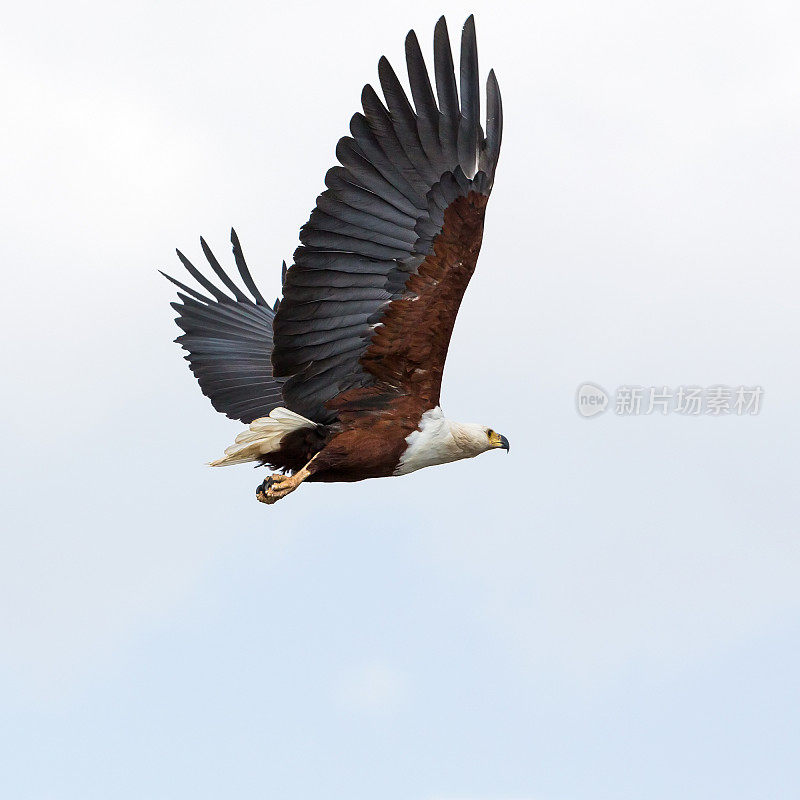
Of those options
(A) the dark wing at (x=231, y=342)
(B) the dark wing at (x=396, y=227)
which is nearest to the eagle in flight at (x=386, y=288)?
(B) the dark wing at (x=396, y=227)

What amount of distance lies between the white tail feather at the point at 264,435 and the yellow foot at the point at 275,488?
40 cm

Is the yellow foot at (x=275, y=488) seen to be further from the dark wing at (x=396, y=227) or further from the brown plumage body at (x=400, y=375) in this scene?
the dark wing at (x=396, y=227)

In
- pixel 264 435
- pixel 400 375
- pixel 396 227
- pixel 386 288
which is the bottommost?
pixel 264 435

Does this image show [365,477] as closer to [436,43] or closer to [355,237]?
[355,237]

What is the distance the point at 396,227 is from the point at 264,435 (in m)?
1.92

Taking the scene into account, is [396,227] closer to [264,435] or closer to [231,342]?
[264,435]

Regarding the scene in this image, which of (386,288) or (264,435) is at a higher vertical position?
(386,288)

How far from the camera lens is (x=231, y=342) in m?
13.2

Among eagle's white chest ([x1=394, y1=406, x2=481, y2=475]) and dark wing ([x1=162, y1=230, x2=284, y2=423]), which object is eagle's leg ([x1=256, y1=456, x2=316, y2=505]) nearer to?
eagle's white chest ([x1=394, y1=406, x2=481, y2=475])

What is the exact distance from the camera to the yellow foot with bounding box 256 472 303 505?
1052 centimetres

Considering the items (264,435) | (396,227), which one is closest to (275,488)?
(264,435)

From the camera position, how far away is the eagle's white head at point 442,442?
1090 cm

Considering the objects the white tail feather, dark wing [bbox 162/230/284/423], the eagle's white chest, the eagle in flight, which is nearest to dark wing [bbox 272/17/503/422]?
the eagle in flight

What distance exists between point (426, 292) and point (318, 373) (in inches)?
40.8
